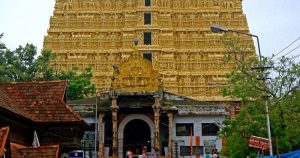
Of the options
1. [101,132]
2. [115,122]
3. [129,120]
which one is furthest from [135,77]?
[101,132]

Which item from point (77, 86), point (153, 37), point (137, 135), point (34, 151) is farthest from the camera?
point (153, 37)

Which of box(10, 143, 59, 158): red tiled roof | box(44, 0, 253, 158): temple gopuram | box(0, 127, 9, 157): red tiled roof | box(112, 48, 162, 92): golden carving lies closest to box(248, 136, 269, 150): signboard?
box(10, 143, 59, 158): red tiled roof

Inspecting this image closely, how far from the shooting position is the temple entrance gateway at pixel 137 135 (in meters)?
46.7

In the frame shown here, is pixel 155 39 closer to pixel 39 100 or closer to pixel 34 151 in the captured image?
pixel 39 100

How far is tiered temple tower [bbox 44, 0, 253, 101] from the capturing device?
6675 cm

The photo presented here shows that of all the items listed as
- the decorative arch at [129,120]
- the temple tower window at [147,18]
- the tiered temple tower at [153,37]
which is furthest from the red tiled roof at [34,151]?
the temple tower window at [147,18]

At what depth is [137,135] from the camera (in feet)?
156

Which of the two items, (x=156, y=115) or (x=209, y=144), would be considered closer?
(x=156, y=115)

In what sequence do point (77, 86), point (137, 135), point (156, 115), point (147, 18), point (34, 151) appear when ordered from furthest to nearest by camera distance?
point (147, 18) < point (77, 86) < point (137, 135) < point (156, 115) < point (34, 151)

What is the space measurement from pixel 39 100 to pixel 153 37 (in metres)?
42.2

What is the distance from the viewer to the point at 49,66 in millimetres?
Result: 64125

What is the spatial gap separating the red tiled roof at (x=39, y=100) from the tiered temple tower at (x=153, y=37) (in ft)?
127

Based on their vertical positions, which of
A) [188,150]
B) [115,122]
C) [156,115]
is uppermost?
[156,115]

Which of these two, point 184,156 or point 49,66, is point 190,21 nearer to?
point 49,66
